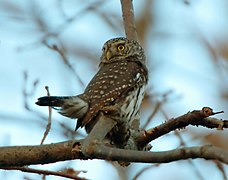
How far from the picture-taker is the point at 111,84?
5191mm

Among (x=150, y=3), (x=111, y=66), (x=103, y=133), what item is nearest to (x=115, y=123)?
(x=103, y=133)

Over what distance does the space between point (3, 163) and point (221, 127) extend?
1274 mm

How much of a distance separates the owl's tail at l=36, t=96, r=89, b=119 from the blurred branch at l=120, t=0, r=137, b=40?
1.04 m

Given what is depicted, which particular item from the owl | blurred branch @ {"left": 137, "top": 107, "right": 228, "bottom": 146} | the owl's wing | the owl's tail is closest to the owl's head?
the owl

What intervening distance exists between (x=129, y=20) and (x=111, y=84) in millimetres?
751

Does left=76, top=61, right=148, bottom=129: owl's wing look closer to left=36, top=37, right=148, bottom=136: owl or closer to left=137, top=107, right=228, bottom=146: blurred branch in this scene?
left=36, top=37, right=148, bottom=136: owl

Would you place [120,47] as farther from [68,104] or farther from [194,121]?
[194,121]

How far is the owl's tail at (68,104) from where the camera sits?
3976 mm

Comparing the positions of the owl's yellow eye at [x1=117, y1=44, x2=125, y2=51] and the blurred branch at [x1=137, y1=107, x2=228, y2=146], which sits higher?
the owl's yellow eye at [x1=117, y1=44, x2=125, y2=51]

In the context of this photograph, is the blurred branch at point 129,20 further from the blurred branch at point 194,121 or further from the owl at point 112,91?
the blurred branch at point 194,121

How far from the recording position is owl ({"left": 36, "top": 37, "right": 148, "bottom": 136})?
4578 mm

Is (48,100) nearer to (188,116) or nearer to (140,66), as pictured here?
(188,116)

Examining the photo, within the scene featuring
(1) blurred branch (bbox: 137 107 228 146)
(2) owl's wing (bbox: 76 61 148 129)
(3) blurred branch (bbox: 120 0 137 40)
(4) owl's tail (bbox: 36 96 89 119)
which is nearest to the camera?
(1) blurred branch (bbox: 137 107 228 146)

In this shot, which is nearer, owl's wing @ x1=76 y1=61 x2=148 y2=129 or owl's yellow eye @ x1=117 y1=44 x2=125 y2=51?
owl's wing @ x1=76 y1=61 x2=148 y2=129
